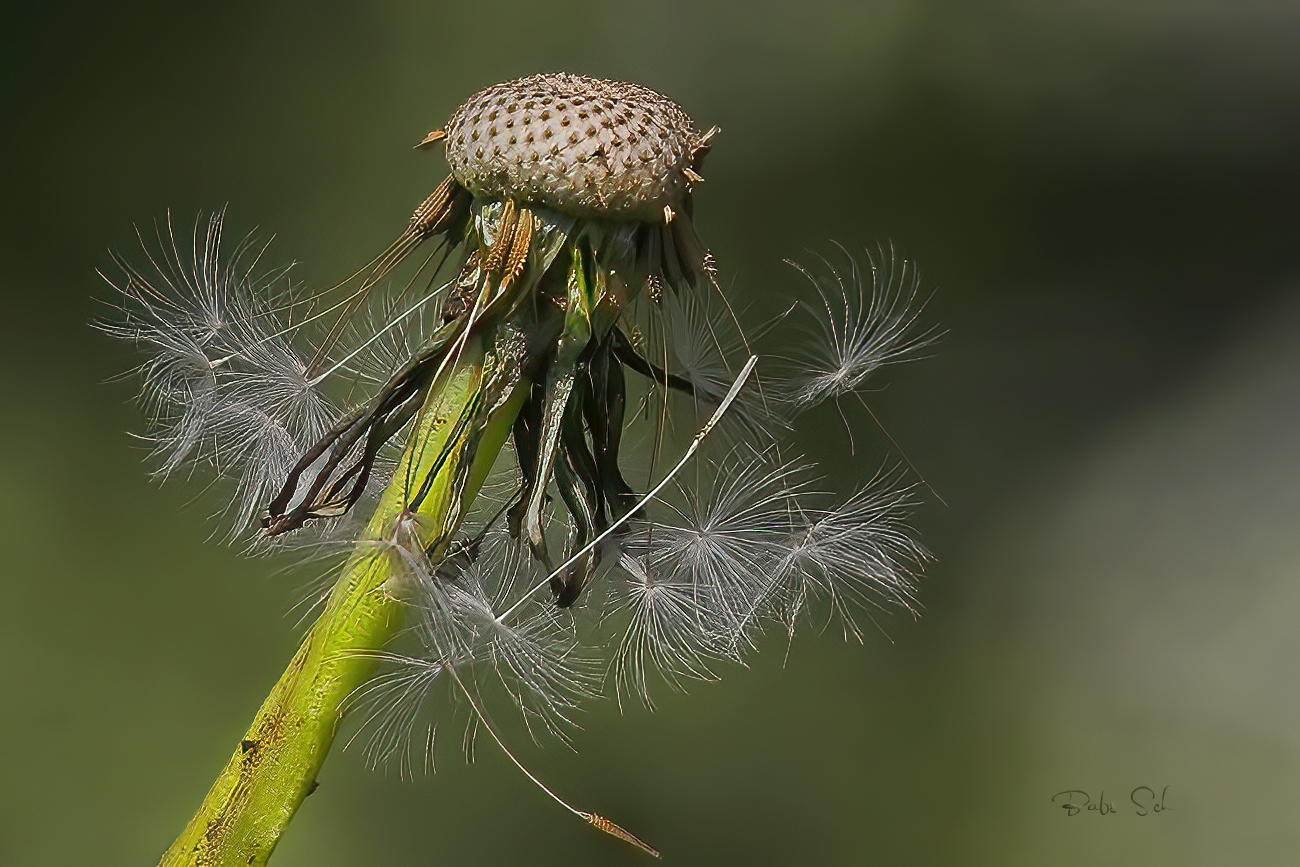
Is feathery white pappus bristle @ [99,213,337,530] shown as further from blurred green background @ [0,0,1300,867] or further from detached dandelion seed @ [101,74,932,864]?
blurred green background @ [0,0,1300,867]

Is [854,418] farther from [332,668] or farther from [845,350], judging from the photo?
[332,668]

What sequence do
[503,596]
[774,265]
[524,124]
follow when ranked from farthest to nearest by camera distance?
[774,265] → [503,596] → [524,124]

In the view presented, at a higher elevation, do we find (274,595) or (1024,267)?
(1024,267)

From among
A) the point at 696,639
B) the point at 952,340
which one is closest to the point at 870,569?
the point at 696,639

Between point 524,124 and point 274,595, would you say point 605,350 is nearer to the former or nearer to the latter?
point 524,124

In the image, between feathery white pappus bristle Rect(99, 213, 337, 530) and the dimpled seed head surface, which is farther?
feathery white pappus bristle Rect(99, 213, 337, 530)

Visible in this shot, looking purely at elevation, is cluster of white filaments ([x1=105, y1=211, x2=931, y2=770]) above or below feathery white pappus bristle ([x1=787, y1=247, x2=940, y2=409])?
below
